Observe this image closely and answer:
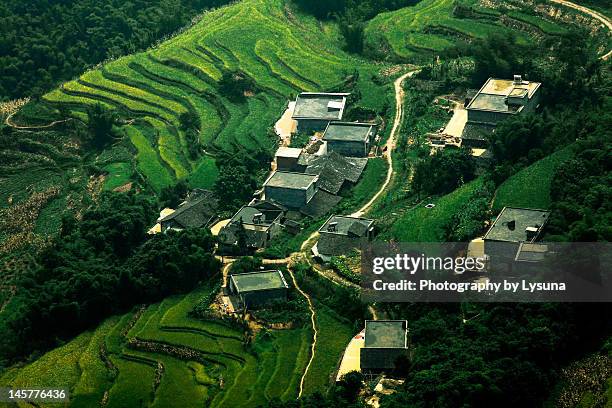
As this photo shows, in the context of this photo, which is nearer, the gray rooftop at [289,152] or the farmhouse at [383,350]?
the farmhouse at [383,350]

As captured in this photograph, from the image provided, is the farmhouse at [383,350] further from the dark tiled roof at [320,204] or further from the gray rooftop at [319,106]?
the gray rooftop at [319,106]

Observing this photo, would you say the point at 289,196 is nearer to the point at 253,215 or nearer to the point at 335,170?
the point at 253,215

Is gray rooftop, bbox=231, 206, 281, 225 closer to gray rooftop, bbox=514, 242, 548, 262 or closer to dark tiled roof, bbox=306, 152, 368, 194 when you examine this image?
dark tiled roof, bbox=306, 152, 368, 194

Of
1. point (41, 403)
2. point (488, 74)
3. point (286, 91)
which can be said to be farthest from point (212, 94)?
point (41, 403)

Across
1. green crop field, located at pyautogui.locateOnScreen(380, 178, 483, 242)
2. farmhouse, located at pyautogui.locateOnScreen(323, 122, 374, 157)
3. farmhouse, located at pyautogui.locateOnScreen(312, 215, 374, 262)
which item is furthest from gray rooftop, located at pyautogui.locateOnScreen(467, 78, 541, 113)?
farmhouse, located at pyautogui.locateOnScreen(312, 215, 374, 262)

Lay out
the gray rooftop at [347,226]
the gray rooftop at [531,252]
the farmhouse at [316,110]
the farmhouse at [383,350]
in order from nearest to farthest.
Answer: the farmhouse at [383,350] < the gray rooftop at [531,252] < the gray rooftop at [347,226] < the farmhouse at [316,110]

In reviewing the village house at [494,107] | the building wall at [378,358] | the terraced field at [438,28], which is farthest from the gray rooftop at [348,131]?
the building wall at [378,358]

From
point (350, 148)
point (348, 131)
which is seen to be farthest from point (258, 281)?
point (348, 131)
